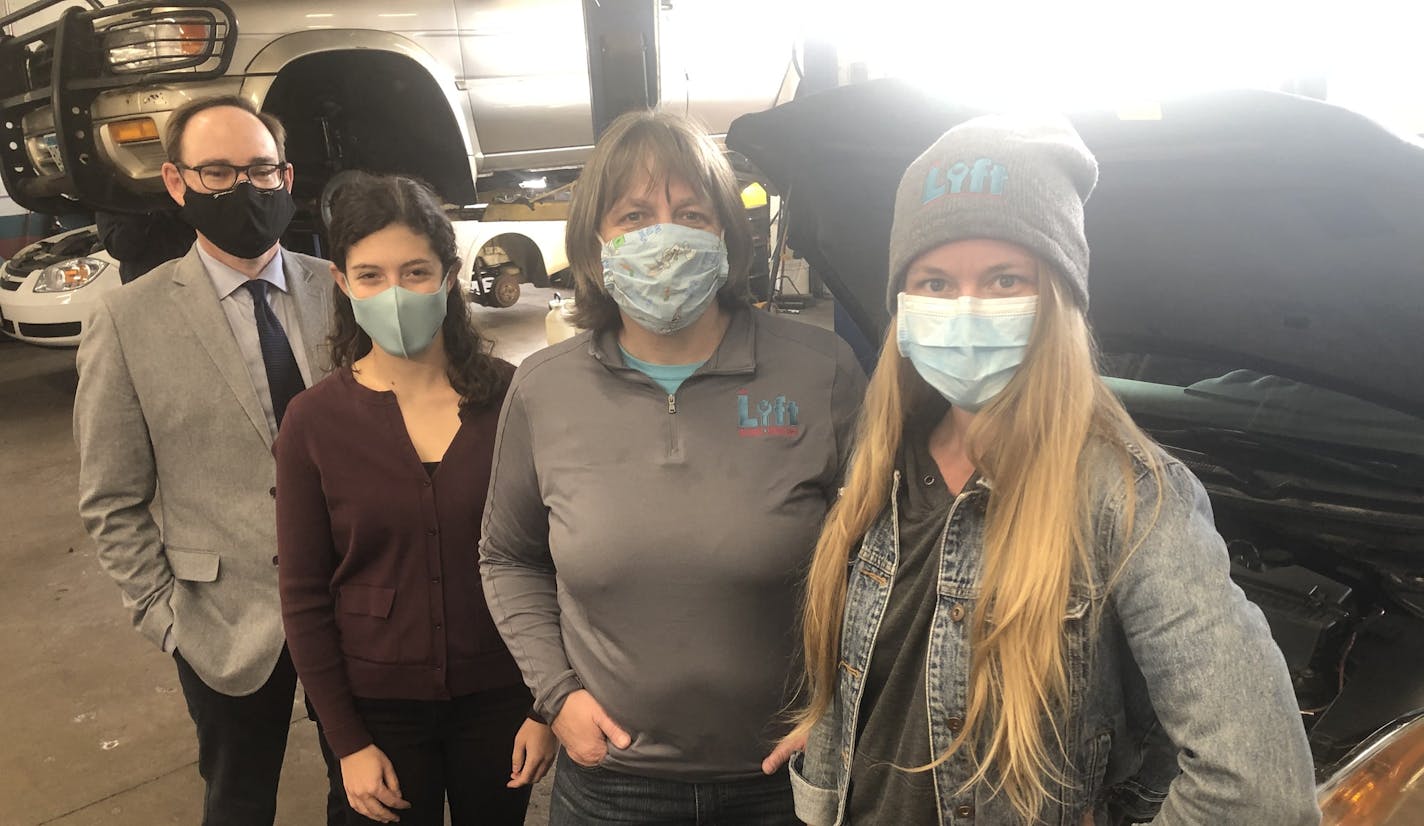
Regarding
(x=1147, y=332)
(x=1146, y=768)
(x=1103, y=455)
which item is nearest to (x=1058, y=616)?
(x=1103, y=455)

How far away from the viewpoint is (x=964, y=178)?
1.00m

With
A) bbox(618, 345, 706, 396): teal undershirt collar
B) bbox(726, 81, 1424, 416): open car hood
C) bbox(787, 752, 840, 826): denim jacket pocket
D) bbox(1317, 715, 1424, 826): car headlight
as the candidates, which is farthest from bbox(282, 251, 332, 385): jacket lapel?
bbox(1317, 715, 1424, 826): car headlight

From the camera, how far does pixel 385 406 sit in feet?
5.20

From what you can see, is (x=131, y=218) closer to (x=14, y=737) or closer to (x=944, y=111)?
(x=14, y=737)

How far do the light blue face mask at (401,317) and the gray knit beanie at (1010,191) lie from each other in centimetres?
91

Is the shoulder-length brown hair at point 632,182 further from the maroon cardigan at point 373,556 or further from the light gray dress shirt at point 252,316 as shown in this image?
the light gray dress shirt at point 252,316

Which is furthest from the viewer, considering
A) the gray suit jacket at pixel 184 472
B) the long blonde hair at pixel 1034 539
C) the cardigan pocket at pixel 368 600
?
the gray suit jacket at pixel 184 472

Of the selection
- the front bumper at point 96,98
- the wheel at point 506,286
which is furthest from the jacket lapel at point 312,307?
the wheel at point 506,286

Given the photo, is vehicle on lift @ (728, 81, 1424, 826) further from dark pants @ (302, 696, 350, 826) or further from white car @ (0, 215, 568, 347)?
white car @ (0, 215, 568, 347)

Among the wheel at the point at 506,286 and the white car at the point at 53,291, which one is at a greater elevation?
the white car at the point at 53,291

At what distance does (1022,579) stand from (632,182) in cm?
79

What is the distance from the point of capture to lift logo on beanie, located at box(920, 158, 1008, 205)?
978 mm

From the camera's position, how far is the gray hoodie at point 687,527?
1.25 metres

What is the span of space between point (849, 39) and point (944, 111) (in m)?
1.11
